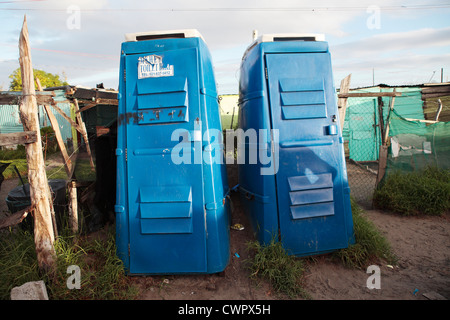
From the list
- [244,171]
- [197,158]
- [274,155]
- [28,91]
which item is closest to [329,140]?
[274,155]

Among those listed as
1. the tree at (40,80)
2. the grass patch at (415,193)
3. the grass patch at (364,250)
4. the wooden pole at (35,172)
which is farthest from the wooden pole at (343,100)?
the tree at (40,80)

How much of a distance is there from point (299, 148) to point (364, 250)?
4.89 ft

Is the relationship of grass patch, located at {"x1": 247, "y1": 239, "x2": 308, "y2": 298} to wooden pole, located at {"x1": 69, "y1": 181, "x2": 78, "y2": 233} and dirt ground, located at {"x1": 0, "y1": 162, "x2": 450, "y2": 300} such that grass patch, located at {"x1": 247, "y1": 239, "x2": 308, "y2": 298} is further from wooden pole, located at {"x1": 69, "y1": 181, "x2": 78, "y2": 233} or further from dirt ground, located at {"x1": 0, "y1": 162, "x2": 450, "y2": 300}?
wooden pole, located at {"x1": 69, "y1": 181, "x2": 78, "y2": 233}

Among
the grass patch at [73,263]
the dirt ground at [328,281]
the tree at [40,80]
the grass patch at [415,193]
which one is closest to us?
the grass patch at [73,263]

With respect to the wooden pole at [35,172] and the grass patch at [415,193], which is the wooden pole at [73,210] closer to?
the wooden pole at [35,172]

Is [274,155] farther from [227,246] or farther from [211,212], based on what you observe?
[227,246]

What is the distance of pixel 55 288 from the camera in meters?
2.51

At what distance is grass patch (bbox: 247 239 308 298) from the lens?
9.14 feet

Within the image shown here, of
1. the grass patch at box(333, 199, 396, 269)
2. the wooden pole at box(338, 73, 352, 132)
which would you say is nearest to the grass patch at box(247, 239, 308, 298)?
the grass patch at box(333, 199, 396, 269)

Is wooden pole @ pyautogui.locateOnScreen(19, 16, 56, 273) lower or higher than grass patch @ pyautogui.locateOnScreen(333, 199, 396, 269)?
higher

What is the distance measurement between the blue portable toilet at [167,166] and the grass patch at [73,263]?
0.55 ft

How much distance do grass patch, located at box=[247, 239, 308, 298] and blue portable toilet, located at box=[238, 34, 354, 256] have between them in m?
0.10

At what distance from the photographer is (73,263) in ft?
8.89

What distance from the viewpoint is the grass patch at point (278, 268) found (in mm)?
2785
